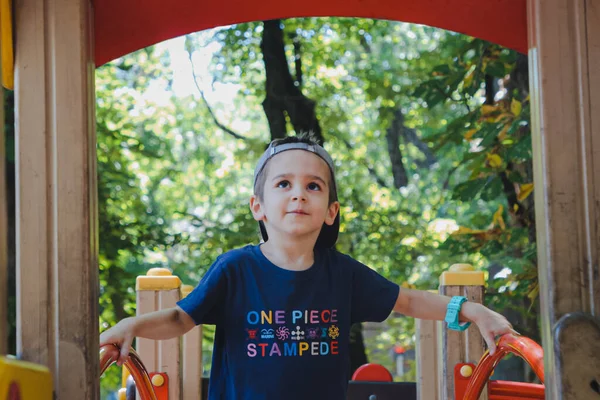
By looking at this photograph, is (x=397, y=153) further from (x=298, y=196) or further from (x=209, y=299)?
(x=209, y=299)

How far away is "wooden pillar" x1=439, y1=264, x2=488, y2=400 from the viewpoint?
3393 mm

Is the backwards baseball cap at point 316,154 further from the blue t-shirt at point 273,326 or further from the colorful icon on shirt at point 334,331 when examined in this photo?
the colorful icon on shirt at point 334,331

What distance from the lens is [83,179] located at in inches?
73.7

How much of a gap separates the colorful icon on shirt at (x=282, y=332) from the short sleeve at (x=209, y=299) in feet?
0.64

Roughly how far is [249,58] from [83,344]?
7262mm

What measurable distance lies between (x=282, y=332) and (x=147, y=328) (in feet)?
1.44

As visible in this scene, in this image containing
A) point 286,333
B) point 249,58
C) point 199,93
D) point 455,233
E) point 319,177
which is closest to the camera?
point 286,333

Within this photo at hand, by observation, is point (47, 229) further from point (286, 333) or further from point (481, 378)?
point (481, 378)

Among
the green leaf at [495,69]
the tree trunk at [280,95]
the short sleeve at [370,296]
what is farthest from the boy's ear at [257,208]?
the tree trunk at [280,95]

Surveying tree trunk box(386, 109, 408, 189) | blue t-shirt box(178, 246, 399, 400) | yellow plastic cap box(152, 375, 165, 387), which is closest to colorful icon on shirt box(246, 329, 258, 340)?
blue t-shirt box(178, 246, 399, 400)

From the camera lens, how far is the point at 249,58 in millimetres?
8859

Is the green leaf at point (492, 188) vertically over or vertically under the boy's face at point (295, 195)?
over

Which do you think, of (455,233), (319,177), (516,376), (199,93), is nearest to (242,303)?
(319,177)

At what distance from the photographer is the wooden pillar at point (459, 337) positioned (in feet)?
11.1
